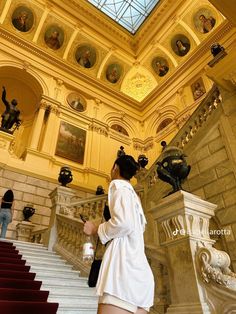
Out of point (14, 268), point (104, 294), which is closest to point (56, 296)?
point (14, 268)

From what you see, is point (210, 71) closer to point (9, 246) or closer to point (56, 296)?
point (56, 296)

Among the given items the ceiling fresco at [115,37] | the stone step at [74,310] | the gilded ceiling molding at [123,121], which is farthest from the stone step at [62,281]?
the ceiling fresco at [115,37]

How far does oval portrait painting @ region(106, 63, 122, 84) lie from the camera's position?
16938mm

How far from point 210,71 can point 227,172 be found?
2385 millimetres

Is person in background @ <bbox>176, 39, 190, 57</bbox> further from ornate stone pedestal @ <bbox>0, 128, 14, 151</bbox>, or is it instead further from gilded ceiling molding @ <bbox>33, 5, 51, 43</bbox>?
ornate stone pedestal @ <bbox>0, 128, 14, 151</bbox>

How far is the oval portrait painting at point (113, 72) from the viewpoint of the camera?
16.9 m

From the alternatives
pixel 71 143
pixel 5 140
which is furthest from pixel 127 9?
pixel 5 140

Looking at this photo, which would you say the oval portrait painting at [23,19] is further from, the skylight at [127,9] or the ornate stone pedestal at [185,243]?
the ornate stone pedestal at [185,243]

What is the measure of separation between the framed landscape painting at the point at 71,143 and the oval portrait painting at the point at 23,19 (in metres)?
6.17

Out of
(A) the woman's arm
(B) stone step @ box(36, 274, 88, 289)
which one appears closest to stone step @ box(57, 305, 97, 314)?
→ (B) stone step @ box(36, 274, 88, 289)

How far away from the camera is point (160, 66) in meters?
16.8

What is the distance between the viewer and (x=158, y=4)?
1531cm

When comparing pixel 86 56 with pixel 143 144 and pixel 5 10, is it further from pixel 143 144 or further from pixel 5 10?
pixel 143 144

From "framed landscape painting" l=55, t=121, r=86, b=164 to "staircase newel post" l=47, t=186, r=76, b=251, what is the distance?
18.4ft
